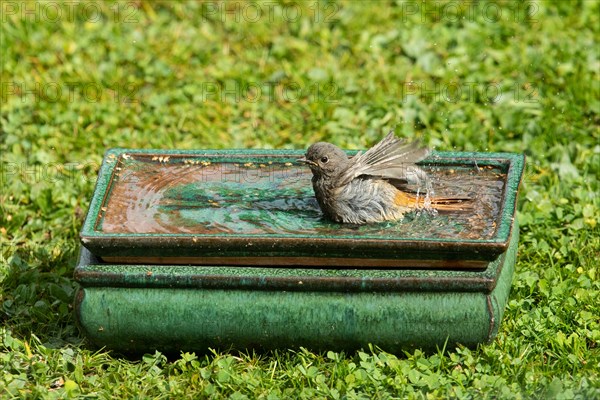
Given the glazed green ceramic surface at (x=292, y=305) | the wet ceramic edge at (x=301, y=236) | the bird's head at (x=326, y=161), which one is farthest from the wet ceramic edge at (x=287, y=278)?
the bird's head at (x=326, y=161)

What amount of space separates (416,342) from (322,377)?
1.33ft

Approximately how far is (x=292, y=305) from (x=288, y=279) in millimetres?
124

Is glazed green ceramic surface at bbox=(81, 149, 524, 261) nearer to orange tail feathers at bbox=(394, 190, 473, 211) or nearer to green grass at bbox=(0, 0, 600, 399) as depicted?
orange tail feathers at bbox=(394, 190, 473, 211)

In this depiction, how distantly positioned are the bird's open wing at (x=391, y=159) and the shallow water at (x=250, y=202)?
185 millimetres

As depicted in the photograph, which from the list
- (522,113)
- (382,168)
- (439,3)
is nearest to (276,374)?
(382,168)

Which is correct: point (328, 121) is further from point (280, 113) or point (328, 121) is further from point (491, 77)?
point (491, 77)

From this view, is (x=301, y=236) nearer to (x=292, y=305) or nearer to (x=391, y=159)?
(x=292, y=305)

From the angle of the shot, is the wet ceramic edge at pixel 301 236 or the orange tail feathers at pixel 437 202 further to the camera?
the orange tail feathers at pixel 437 202

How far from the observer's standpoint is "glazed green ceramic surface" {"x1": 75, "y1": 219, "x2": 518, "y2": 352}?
4117 mm

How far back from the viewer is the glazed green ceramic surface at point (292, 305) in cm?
412

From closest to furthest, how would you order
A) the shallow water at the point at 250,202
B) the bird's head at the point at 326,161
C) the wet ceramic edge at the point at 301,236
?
1. the wet ceramic edge at the point at 301,236
2. the shallow water at the point at 250,202
3. the bird's head at the point at 326,161

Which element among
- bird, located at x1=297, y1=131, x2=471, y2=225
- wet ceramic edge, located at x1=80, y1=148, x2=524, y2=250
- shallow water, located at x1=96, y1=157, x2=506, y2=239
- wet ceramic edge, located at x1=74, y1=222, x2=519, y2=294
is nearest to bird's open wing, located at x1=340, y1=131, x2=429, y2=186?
bird, located at x1=297, y1=131, x2=471, y2=225

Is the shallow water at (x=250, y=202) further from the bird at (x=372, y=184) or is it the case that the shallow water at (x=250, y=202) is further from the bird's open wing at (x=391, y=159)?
the bird's open wing at (x=391, y=159)

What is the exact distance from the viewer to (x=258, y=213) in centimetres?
445
